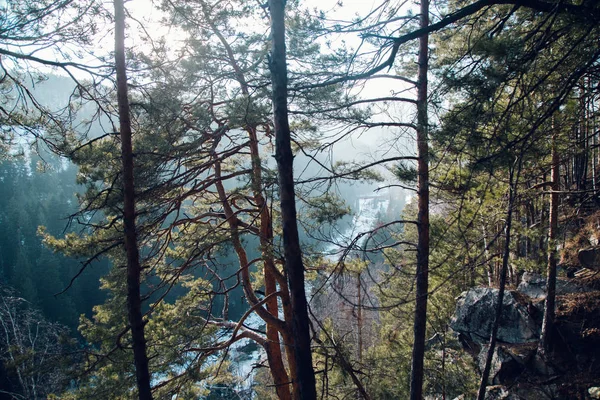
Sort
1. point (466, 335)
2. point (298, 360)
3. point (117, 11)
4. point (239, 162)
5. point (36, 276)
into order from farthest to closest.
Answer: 1. point (36, 276)
2. point (466, 335)
3. point (239, 162)
4. point (117, 11)
5. point (298, 360)

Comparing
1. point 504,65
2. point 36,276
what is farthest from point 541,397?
point 36,276

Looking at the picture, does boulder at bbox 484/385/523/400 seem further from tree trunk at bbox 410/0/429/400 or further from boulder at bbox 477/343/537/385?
tree trunk at bbox 410/0/429/400

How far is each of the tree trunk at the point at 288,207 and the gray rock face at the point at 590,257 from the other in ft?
20.7

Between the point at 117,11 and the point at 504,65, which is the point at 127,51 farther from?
the point at 504,65

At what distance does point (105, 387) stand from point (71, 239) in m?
2.62

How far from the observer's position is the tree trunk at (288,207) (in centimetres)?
323

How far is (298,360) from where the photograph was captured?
10.7 feet

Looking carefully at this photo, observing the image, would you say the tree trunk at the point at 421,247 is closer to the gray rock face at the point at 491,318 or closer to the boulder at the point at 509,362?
the boulder at the point at 509,362

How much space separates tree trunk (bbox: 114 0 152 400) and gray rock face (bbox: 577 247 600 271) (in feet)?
25.5

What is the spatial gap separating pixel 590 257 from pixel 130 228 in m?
8.14

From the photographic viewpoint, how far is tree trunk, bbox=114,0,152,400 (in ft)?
13.5

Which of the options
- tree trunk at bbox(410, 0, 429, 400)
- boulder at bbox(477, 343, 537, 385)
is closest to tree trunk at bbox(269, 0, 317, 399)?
tree trunk at bbox(410, 0, 429, 400)

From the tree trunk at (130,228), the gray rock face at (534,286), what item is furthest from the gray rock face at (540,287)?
the tree trunk at (130,228)

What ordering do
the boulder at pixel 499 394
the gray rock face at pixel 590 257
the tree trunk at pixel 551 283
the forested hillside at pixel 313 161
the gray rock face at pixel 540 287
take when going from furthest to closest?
the gray rock face at pixel 540 287 → the gray rock face at pixel 590 257 → the boulder at pixel 499 394 → the tree trunk at pixel 551 283 → the forested hillside at pixel 313 161
